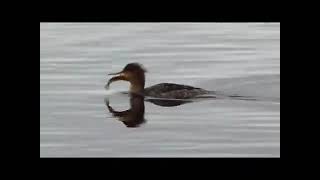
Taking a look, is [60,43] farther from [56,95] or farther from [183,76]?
[183,76]

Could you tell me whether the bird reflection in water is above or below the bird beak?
below

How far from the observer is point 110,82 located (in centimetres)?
470

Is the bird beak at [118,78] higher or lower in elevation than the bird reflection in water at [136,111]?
higher

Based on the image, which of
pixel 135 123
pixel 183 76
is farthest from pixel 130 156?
pixel 183 76

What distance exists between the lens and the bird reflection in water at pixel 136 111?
15.3ft

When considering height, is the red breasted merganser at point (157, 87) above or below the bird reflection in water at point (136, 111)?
above

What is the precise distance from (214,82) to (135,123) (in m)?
0.45

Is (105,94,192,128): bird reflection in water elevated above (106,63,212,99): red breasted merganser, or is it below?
below

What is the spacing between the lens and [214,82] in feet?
15.3

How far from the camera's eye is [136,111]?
15.3 ft

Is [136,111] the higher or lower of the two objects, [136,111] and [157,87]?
the lower

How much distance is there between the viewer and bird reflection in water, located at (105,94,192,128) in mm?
4652

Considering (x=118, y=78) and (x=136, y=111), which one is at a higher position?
(x=118, y=78)

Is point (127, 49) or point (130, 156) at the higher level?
point (127, 49)
